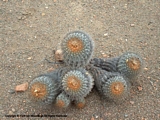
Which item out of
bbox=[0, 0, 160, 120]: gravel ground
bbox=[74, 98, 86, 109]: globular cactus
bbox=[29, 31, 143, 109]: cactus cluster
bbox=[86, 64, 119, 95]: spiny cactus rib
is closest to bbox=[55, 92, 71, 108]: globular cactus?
bbox=[29, 31, 143, 109]: cactus cluster

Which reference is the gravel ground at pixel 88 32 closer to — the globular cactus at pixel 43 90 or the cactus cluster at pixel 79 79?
the cactus cluster at pixel 79 79

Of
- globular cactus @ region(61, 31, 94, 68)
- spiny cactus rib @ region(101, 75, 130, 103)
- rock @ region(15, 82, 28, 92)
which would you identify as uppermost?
globular cactus @ region(61, 31, 94, 68)

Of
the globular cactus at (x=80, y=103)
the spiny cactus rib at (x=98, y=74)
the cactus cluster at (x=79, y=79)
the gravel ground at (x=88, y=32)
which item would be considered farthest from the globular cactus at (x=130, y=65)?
the globular cactus at (x=80, y=103)

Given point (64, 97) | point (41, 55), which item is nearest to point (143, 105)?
point (64, 97)

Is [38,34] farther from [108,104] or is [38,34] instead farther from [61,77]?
[108,104]

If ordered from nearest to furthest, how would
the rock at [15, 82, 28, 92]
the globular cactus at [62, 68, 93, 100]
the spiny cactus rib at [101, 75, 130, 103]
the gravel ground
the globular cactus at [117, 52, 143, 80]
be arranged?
1. the globular cactus at [62, 68, 93, 100]
2. the spiny cactus rib at [101, 75, 130, 103]
3. the globular cactus at [117, 52, 143, 80]
4. the gravel ground
5. the rock at [15, 82, 28, 92]

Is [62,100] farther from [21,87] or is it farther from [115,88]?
[21,87]

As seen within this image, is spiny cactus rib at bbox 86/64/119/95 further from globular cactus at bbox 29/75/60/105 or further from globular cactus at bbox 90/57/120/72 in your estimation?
globular cactus at bbox 29/75/60/105
